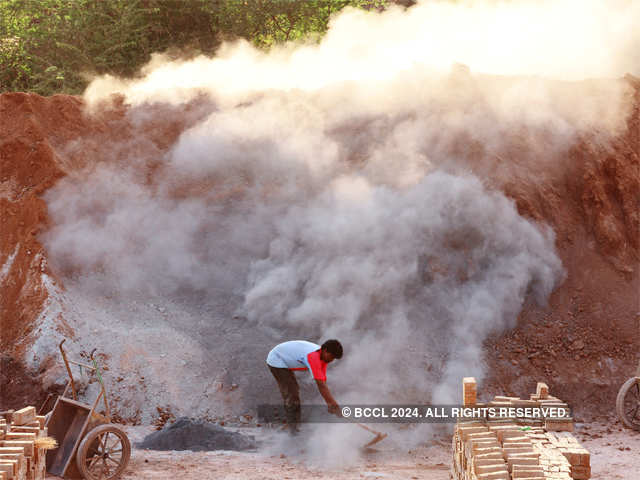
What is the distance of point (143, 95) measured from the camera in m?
14.3

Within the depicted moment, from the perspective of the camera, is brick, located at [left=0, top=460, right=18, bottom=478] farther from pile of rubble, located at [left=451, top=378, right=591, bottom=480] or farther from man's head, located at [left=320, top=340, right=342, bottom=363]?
man's head, located at [left=320, top=340, right=342, bottom=363]

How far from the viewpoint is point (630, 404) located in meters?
9.38

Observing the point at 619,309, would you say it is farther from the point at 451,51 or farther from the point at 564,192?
the point at 451,51

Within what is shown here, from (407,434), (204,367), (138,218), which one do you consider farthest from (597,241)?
(138,218)

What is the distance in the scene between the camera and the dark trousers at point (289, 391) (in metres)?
7.81

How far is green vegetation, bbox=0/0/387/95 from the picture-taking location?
19.3m

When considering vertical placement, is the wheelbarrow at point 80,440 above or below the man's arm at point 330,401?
below

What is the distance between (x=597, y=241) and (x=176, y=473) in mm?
8145

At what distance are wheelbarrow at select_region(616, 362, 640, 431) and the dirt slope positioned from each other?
0.42 meters

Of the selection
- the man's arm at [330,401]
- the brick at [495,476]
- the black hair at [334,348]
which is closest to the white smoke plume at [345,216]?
the man's arm at [330,401]

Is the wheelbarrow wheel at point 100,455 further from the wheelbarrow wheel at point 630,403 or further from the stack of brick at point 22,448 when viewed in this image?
the wheelbarrow wheel at point 630,403

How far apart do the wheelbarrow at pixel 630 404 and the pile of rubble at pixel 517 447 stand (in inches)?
113

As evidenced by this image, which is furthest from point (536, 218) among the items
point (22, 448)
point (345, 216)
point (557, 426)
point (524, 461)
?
point (22, 448)

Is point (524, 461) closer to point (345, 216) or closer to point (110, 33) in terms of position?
point (345, 216)
